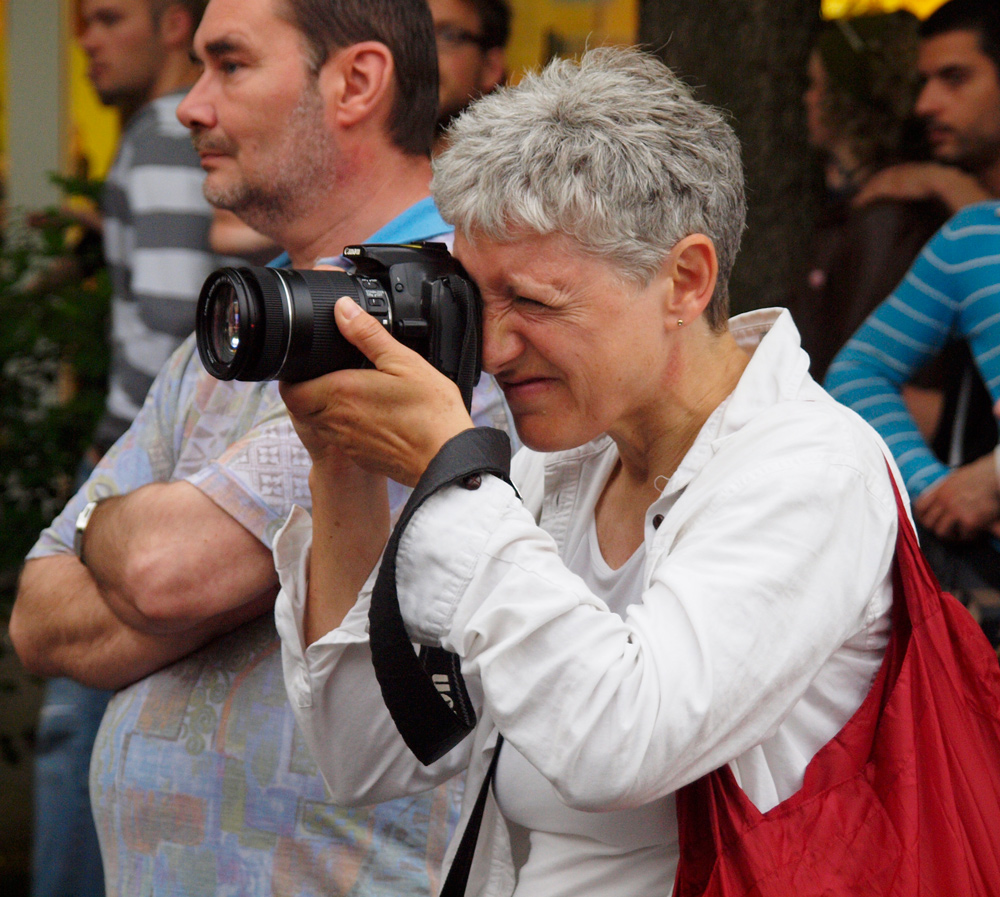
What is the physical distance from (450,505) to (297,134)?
884mm

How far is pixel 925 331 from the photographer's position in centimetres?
252

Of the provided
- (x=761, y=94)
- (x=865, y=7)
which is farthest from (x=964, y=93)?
(x=865, y=7)

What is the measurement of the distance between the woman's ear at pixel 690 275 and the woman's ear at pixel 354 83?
0.72 m

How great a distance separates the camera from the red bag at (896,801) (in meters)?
1.21

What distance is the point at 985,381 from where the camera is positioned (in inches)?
94.0

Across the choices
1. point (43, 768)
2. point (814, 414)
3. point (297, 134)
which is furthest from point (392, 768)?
point (43, 768)

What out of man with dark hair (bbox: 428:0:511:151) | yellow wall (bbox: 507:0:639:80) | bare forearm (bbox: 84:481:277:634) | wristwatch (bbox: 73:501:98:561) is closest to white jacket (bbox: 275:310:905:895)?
bare forearm (bbox: 84:481:277:634)

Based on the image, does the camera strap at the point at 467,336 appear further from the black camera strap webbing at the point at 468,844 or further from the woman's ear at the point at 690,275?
the black camera strap webbing at the point at 468,844

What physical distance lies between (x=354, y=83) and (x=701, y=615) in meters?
1.13

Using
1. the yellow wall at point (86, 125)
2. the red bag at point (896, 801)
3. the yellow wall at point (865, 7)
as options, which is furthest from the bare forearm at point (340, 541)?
the yellow wall at point (86, 125)

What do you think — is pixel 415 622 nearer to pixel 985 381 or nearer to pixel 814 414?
pixel 814 414

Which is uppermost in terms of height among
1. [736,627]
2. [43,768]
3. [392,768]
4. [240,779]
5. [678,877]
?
[736,627]

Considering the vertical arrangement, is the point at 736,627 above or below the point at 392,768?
above

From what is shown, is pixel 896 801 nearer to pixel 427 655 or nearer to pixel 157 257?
pixel 427 655
